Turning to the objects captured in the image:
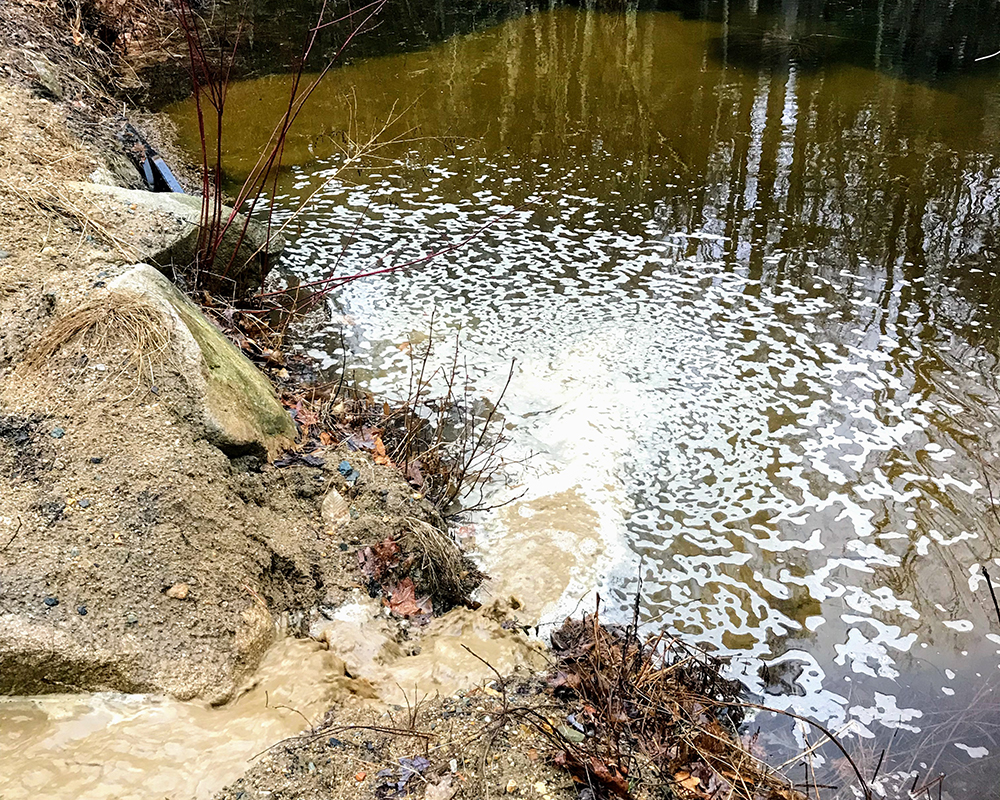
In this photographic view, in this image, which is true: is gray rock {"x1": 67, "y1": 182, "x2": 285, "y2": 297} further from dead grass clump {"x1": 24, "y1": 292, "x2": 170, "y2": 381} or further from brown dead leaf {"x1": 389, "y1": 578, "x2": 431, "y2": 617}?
brown dead leaf {"x1": 389, "y1": 578, "x2": 431, "y2": 617}

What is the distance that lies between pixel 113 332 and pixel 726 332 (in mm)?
3702

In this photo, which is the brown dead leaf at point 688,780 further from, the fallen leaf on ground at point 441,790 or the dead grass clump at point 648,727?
the fallen leaf on ground at point 441,790

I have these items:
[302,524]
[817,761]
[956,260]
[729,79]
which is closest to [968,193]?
[956,260]

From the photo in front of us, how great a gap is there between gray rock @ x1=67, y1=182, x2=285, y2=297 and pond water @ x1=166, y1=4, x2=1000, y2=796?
1.69 ft

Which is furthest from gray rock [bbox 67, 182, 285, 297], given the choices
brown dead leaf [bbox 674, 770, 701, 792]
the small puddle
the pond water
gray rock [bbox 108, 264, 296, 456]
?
brown dead leaf [bbox 674, 770, 701, 792]

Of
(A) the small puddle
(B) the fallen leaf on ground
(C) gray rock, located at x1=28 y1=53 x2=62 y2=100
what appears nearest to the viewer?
(A) the small puddle

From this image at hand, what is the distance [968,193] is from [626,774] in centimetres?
658

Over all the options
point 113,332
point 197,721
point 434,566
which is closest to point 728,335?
point 434,566

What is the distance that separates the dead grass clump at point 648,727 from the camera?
222 cm

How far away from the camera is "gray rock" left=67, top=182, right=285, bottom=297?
414cm

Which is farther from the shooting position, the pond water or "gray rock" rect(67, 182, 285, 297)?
"gray rock" rect(67, 182, 285, 297)

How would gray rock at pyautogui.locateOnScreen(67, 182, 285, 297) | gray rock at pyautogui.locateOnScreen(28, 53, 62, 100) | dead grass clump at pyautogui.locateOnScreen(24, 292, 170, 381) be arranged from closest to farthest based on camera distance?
1. dead grass clump at pyautogui.locateOnScreen(24, 292, 170, 381)
2. gray rock at pyautogui.locateOnScreen(67, 182, 285, 297)
3. gray rock at pyautogui.locateOnScreen(28, 53, 62, 100)

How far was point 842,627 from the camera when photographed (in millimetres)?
3256

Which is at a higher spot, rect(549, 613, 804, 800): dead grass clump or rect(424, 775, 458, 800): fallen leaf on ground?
rect(424, 775, 458, 800): fallen leaf on ground
